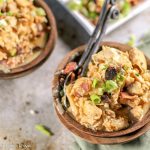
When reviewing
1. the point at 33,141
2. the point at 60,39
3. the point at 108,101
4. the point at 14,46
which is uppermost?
the point at 108,101

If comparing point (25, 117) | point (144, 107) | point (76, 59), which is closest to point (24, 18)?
point (76, 59)

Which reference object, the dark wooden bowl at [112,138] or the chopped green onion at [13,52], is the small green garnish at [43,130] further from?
the chopped green onion at [13,52]

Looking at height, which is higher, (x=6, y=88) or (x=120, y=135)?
(x=120, y=135)

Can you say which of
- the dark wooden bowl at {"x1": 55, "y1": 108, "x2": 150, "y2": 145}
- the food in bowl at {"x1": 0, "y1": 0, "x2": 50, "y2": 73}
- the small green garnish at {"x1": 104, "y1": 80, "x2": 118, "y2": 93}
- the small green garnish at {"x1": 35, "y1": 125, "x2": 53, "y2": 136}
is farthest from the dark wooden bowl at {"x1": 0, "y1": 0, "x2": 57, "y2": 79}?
the small green garnish at {"x1": 104, "y1": 80, "x2": 118, "y2": 93}

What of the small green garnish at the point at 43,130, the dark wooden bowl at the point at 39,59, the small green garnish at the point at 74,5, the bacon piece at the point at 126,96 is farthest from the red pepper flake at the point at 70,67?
the small green garnish at the point at 74,5

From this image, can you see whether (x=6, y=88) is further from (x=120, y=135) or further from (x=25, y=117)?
(x=120, y=135)

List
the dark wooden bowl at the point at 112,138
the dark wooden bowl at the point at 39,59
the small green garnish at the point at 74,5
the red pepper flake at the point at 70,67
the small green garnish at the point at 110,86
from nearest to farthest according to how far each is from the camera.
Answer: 1. the small green garnish at the point at 110,86
2. the dark wooden bowl at the point at 112,138
3. the red pepper flake at the point at 70,67
4. the dark wooden bowl at the point at 39,59
5. the small green garnish at the point at 74,5
